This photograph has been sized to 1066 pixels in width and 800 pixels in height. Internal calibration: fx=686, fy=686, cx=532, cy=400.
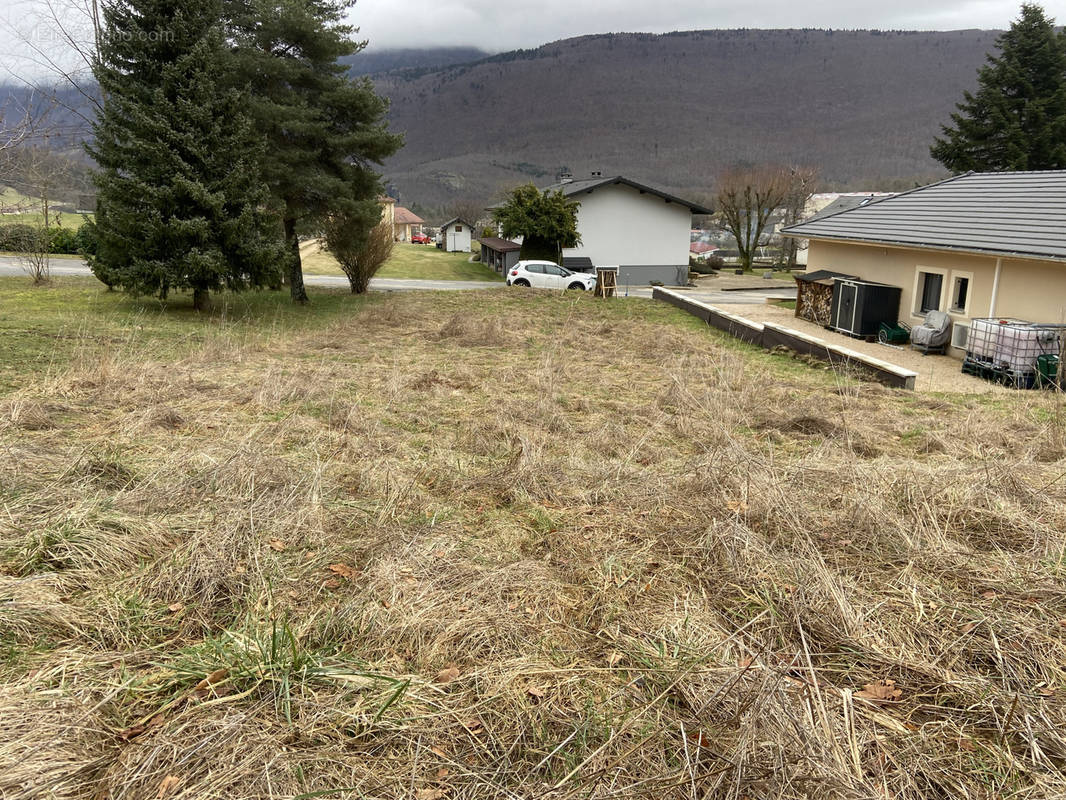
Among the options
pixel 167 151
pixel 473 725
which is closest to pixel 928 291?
pixel 473 725

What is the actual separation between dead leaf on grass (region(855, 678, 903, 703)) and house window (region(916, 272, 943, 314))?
52.5 feet

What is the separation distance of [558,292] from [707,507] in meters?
22.7

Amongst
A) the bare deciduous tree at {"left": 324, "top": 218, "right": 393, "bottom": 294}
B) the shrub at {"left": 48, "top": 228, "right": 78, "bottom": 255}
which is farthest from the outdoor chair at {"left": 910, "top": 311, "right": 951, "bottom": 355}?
the shrub at {"left": 48, "top": 228, "right": 78, "bottom": 255}

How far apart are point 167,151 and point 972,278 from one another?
18.2m

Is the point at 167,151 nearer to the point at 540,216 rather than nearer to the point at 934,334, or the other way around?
the point at 934,334

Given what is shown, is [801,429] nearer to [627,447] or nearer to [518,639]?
[627,447]

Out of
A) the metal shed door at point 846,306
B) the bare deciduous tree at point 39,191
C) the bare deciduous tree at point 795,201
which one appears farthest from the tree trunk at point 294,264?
the bare deciduous tree at point 795,201

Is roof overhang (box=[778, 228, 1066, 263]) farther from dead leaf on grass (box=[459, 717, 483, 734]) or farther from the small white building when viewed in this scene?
the small white building

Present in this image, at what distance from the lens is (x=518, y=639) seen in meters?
3.57

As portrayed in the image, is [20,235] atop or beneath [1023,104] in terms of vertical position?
beneath

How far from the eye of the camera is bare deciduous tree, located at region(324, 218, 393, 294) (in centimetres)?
2252

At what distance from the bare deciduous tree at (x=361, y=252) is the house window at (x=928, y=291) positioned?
52.4 ft

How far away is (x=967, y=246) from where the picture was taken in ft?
48.5

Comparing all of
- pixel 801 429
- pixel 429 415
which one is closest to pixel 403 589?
pixel 429 415
